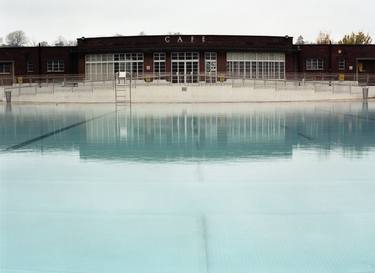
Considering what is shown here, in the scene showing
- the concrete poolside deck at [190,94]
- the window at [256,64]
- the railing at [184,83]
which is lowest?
the concrete poolside deck at [190,94]

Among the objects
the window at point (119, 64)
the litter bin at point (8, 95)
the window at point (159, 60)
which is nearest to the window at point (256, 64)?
the window at point (159, 60)

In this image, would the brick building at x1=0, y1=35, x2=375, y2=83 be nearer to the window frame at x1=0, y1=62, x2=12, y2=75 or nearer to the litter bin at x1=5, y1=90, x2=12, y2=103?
the window frame at x1=0, y1=62, x2=12, y2=75

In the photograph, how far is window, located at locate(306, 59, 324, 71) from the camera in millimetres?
59375

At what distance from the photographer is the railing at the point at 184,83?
43188mm

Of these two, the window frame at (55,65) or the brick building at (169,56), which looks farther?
the window frame at (55,65)

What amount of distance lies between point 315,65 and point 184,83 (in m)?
21.5

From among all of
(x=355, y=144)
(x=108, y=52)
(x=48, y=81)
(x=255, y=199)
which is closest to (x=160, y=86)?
→ (x=48, y=81)

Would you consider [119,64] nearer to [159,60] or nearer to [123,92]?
[159,60]

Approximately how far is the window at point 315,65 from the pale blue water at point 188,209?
4825cm

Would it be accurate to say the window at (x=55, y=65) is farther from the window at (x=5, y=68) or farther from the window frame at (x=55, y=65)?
the window at (x=5, y=68)

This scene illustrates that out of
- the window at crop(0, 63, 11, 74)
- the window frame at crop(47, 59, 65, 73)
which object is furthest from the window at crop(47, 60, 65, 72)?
the window at crop(0, 63, 11, 74)

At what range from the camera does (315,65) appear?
59.5 meters

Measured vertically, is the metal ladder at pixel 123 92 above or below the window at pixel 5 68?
below

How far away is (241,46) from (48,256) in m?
50.1
